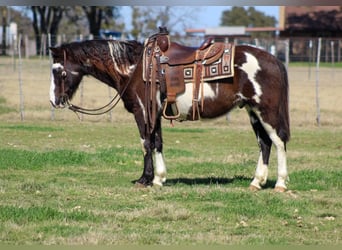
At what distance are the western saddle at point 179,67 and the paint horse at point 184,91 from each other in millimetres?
61

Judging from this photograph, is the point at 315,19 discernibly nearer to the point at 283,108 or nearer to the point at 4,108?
the point at 4,108

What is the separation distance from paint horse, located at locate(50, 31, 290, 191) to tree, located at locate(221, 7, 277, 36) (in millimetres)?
102946

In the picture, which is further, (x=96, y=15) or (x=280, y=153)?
(x=96, y=15)

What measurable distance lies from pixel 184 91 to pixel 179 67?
0.35m

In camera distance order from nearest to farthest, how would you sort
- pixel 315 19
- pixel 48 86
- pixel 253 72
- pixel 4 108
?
pixel 253 72 < pixel 4 108 < pixel 48 86 < pixel 315 19

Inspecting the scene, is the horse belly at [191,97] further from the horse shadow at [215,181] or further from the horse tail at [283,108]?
the horse shadow at [215,181]

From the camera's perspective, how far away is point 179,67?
34.0ft

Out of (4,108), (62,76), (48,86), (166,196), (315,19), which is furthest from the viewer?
(315,19)

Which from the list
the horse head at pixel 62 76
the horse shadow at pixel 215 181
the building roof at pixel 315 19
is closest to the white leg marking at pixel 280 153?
the horse shadow at pixel 215 181

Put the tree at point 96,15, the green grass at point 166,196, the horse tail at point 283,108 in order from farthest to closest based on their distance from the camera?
the tree at point 96,15 → the horse tail at point 283,108 → the green grass at point 166,196

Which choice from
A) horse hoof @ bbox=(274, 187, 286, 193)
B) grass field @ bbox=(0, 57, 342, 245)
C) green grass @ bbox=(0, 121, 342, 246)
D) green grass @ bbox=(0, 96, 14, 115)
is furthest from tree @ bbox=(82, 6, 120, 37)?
horse hoof @ bbox=(274, 187, 286, 193)

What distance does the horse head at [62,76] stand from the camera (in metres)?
10.7

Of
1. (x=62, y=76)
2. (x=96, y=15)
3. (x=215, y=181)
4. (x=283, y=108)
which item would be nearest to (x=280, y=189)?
(x=283, y=108)

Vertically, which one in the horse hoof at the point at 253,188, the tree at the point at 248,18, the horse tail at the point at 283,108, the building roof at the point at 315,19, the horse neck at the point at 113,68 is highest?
the tree at the point at 248,18
